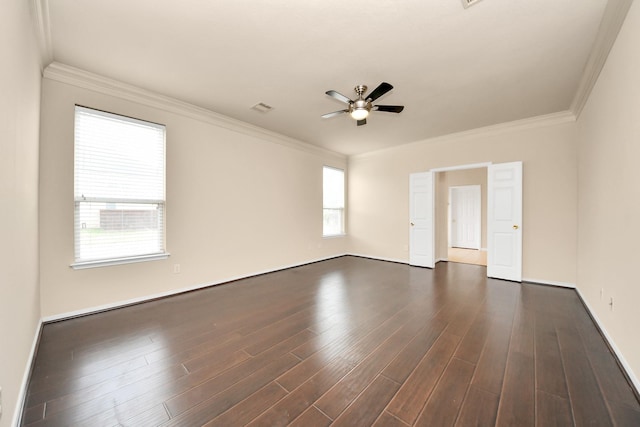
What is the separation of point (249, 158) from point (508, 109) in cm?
419

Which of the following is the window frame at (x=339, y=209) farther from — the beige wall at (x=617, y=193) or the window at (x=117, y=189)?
the beige wall at (x=617, y=193)

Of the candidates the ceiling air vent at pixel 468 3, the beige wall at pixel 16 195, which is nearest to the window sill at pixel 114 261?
the beige wall at pixel 16 195

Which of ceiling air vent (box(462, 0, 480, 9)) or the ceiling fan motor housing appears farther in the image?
the ceiling fan motor housing

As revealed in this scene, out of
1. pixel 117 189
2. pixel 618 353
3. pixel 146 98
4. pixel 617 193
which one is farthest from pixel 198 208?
pixel 618 353

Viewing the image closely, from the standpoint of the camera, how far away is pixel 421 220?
544 cm

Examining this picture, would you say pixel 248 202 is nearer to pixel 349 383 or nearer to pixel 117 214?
pixel 117 214

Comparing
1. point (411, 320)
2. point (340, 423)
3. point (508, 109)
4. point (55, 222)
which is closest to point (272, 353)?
point (340, 423)

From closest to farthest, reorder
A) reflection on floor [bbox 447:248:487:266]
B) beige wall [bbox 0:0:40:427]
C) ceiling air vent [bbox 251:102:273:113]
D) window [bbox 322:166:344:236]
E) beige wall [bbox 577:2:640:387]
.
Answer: beige wall [bbox 0:0:40:427] → beige wall [bbox 577:2:640:387] → ceiling air vent [bbox 251:102:273:113] → reflection on floor [bbox 447:248:487:266] → window [bbox 322:166:344:236]

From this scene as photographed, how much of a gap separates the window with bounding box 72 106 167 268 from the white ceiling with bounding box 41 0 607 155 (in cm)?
60

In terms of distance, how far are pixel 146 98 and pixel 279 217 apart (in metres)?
2.76

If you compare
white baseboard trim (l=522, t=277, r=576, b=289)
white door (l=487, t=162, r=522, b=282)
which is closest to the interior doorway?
white door (l=487, t=162, r=522, b=282)

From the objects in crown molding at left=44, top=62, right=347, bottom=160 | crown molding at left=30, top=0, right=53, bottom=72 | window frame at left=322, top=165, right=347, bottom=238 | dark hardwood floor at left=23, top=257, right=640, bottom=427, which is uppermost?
crown molding at left=30, top=0, right=53, bottom=72

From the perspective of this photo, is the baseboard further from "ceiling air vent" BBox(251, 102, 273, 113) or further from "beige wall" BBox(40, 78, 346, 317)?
"ceiling air vent" BBox(251, 102, 273, 113)

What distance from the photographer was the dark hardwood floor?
1483 millimetres
